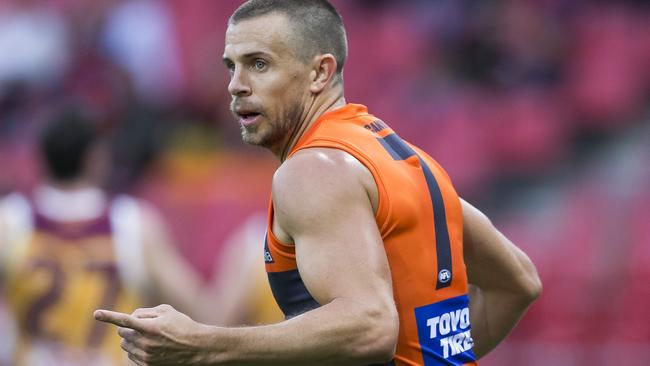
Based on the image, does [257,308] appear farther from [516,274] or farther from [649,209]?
[649,209]

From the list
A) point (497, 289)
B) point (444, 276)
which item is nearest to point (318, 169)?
point (444, 276)

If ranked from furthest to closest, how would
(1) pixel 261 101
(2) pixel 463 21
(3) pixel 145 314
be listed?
Answer: (2) pixel 463 21 < (1) pixel 261 101 < (3) pixel 145 314

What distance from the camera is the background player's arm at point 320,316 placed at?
3311 millimetres

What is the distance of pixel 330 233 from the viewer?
11.0 feet

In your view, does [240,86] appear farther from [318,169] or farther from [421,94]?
[421,94]

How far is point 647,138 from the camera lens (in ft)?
36.1

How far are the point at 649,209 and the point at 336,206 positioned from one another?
21.7 ft

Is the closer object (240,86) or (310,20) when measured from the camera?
(240,86)

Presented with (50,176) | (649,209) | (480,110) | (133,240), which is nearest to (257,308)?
(133,240)

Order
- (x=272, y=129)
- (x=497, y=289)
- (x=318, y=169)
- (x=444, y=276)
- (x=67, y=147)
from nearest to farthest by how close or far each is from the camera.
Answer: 1. (x=318, y=169)
2. (x=444, y=276)
3. (x=272, y=129)
4. (x=497, y=289)
5. (x=67, y=147)

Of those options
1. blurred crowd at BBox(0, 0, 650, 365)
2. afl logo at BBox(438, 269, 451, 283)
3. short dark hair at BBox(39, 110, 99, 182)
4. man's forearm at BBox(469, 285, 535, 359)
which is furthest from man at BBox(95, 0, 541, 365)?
blurred crowd at BBox(0, 0, 650, 365)

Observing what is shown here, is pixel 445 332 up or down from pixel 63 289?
down

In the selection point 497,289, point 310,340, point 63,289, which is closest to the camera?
point 310,340

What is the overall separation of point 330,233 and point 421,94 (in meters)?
8.23
